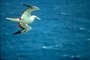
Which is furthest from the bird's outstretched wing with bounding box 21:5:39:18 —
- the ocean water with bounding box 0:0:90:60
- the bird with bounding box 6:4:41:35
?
the ocean water with bounding box 0:0:90:60

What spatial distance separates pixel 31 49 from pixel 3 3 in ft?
2.22

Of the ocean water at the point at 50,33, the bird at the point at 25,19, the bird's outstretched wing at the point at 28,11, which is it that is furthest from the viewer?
the ocean water at the point at 50,33

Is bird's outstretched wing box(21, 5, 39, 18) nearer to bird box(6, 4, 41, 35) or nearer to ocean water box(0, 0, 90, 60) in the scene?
bird box(6, 4, 41, 35)

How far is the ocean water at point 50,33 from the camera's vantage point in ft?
13.6

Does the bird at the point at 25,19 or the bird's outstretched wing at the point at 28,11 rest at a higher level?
the bird's outstretched wing at the point at 28,11

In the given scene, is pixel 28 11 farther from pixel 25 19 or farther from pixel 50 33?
pixel 50 33

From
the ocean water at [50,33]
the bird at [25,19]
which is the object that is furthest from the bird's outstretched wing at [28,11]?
the ocean water at [50,33]

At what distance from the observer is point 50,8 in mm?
4188

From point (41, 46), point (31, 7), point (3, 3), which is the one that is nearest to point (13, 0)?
point (3, 3)

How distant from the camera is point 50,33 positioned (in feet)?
13.7

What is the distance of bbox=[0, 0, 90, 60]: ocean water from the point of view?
4.14 meters

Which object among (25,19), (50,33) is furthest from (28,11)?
(50,33)

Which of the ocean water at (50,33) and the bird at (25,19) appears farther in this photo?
the ocean water at (50,33)

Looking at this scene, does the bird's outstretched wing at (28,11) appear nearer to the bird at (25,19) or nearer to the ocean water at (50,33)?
the bird at (25,19)
